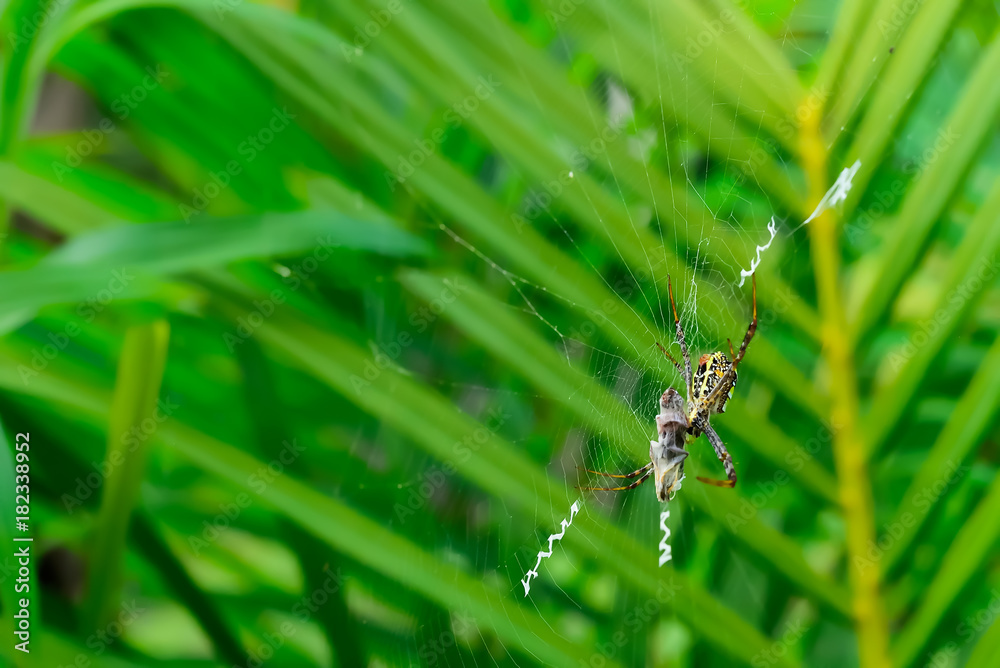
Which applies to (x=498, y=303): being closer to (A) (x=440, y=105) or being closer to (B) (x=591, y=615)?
(A) (x=440, y=105)

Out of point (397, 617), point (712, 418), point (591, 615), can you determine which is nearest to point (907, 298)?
point (712, 418)

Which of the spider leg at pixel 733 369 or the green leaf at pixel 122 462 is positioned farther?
the spider leg at pixel 733 369

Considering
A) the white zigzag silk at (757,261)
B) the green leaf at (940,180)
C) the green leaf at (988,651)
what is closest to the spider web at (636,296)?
the white zigzag silk at (757,261)

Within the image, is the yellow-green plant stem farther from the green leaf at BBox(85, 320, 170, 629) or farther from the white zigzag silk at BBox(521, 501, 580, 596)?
the green leaf at BBox(85, 320, 170, 629)

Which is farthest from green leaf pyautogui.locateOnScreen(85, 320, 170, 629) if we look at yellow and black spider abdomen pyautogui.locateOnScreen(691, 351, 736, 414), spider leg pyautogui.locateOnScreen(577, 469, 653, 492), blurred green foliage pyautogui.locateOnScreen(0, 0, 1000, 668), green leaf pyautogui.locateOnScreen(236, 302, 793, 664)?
yellow and black spider abdomen pyautogui.locateOnScreen(691, 351, 736, 414)

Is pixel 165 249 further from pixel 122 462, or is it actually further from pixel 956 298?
pixel 956 298

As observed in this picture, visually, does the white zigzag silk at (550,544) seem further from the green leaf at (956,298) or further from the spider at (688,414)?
the green leaf at (956,298)

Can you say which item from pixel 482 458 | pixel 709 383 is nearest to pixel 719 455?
pixel 709 383
